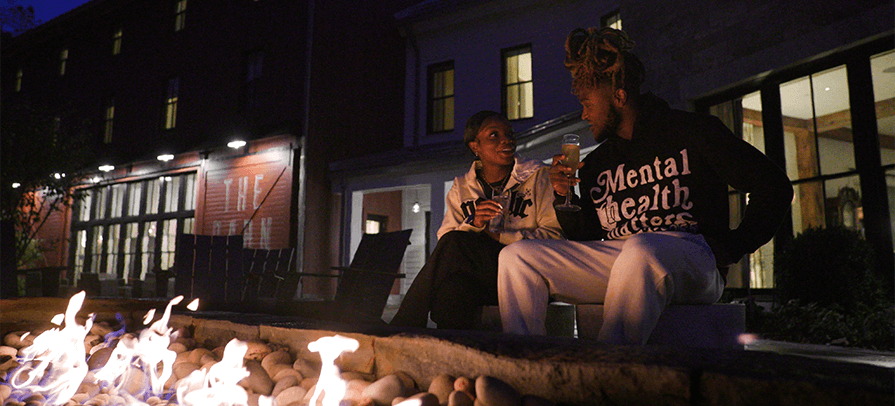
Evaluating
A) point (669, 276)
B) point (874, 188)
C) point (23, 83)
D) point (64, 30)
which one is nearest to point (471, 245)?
point (669, 276)

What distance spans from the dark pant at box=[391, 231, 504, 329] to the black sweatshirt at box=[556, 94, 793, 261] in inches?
17.0

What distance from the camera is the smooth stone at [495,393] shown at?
132 cm

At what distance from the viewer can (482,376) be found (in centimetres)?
140

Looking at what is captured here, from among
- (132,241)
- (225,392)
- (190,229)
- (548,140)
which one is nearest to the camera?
(225,392)

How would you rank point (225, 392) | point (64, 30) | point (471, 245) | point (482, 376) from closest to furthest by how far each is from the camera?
point (482, 376) < point (225, 392) < point (471, 245) < point (64, 30)

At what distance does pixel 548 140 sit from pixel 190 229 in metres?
9.73

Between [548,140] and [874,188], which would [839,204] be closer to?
[874,188]

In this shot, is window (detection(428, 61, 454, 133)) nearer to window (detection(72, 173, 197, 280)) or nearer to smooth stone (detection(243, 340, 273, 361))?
window (detection(72, 173, 197, 280))

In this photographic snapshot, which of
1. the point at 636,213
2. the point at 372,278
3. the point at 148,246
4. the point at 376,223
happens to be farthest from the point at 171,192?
the point at 636,213

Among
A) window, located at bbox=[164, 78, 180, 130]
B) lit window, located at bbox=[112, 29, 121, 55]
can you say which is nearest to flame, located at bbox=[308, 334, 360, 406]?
window, located at bbox=[164, 78, 180, 130]

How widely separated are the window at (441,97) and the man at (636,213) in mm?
9225

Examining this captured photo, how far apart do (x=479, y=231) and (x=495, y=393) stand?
1519mm

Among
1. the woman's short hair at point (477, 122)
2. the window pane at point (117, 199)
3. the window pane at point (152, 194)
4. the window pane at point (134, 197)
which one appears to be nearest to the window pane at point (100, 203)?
the window pane at point (117, 199)

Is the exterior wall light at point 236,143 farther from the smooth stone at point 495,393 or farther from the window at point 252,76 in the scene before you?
the smooth stone at point 495,393
